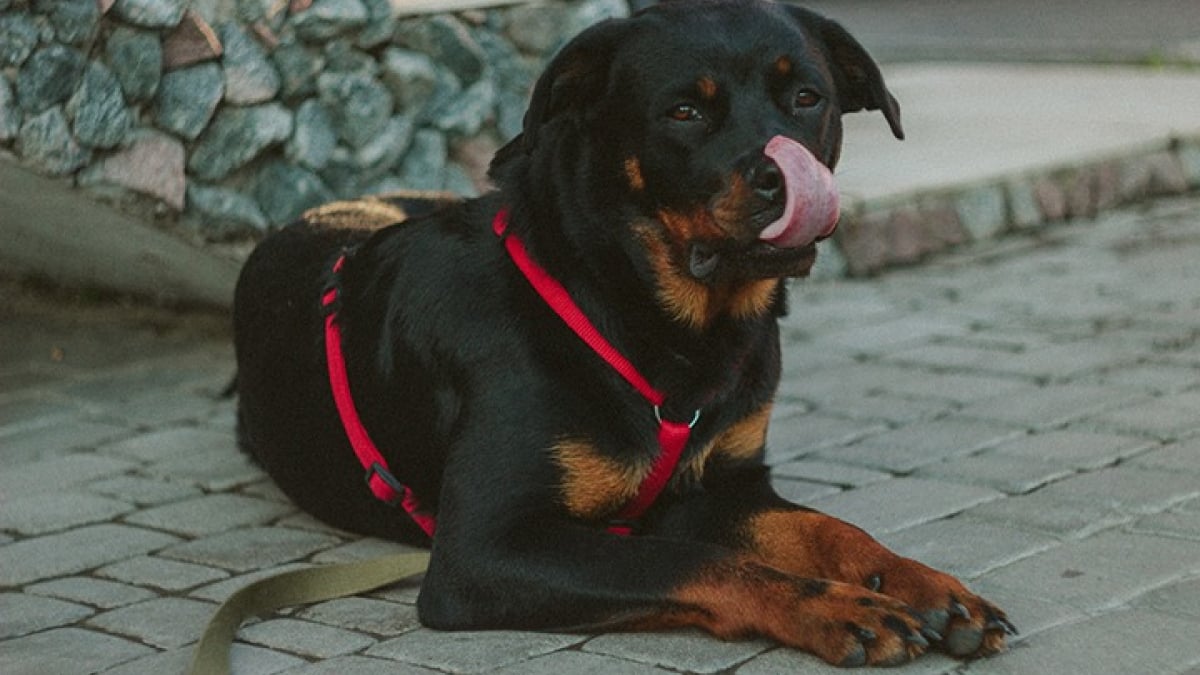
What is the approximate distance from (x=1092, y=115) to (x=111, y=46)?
206 inches

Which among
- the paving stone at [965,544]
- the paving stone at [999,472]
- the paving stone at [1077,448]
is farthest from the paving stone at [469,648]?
the paving stone at [1077,448]

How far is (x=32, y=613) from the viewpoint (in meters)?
3.72

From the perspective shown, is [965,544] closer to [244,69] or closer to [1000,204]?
[244,69]

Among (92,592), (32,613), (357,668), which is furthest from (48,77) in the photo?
(357,668)

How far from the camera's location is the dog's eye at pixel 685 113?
11.6 ft

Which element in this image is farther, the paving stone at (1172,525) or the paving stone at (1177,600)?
the paving stone at (1172,525)

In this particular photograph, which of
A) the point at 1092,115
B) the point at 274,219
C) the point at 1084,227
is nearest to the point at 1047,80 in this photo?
the point at 1092,115

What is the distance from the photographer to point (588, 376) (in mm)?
3625

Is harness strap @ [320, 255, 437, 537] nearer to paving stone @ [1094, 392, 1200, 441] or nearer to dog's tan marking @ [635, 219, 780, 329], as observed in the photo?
dog's tan marking @ [635, 219, 780, 329]

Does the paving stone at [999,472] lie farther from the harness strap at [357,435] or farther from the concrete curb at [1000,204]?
the concrete curb at [1000,204]

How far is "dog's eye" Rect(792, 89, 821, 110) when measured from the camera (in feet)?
11.8

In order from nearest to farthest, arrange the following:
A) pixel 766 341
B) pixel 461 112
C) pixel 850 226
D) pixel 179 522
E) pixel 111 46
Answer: pixel 766 341
pixel 179 522
pixel 111 46
pixel 461 112
pixel 850 226

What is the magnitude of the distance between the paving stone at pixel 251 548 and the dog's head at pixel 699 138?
1.07m

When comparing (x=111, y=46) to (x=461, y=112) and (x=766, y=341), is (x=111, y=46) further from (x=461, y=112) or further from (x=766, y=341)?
(x=766, y=341)
